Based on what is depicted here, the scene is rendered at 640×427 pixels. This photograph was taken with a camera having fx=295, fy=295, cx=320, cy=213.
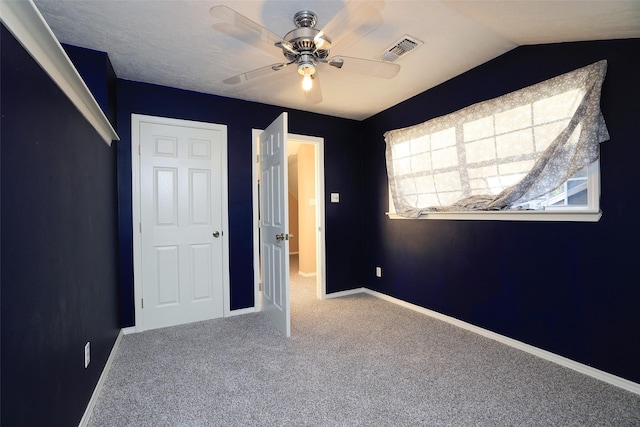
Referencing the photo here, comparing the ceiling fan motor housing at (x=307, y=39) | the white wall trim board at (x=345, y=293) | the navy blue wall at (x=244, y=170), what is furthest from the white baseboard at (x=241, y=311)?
the ceiling fan motor housing at (x=307, y=39)

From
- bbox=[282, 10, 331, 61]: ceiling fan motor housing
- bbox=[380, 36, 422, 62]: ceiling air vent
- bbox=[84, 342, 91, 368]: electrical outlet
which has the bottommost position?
bbox=[84, 342, 91, 368]: electrical outlet

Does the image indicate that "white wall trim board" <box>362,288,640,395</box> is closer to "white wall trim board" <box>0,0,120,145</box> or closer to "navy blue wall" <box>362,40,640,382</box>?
"navy blue wall" <box>362,40,640,382</box>

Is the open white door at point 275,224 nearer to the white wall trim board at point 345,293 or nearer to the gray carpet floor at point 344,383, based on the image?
the gray carpet floor at point 344,383

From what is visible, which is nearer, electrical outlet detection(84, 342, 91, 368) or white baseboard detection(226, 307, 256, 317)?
electrical outlet detection(84, 342, 91, 368)

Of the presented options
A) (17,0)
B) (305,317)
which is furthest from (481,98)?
(17,0)

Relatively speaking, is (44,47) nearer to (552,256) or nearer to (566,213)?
(566,213)

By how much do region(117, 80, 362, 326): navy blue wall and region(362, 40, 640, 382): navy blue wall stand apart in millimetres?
978

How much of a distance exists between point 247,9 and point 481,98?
6.96 ft

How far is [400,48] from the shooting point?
232 centimetres

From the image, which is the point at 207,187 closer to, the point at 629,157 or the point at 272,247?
the point at 272,247

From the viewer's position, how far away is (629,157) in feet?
6.12

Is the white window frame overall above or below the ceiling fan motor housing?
below

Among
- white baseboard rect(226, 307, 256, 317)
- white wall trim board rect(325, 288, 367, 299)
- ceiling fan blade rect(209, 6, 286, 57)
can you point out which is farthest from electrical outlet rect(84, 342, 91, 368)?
white wall trim board rect(325, 288, 367, 299)

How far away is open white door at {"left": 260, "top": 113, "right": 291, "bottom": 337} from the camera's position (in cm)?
271
